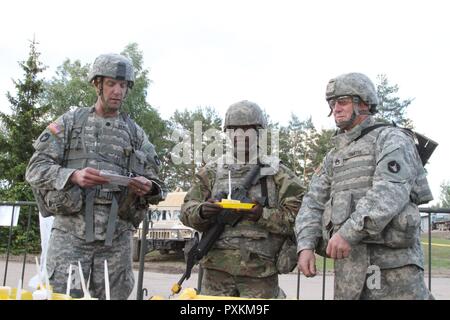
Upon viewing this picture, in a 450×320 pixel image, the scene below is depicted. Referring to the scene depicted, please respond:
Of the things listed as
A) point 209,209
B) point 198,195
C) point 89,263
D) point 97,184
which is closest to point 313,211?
point 209,209

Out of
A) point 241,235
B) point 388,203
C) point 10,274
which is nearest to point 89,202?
point 241,235

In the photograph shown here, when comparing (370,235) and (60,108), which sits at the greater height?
(60,108)

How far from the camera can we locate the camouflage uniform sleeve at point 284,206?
11.6 feet

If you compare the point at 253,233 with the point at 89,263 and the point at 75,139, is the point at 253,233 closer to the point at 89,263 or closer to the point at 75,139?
the point at 89,263

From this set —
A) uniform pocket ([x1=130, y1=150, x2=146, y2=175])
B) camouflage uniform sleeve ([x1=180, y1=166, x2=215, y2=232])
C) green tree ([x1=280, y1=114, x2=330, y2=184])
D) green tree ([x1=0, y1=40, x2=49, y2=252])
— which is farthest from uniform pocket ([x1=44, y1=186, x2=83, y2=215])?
green tree ([x1=280, y1=114, x2=330, y2=184])

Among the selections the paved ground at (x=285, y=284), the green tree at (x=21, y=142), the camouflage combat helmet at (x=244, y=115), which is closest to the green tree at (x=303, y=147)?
the green tree at (x=21, y=142)

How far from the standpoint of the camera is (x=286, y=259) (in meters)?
3.58

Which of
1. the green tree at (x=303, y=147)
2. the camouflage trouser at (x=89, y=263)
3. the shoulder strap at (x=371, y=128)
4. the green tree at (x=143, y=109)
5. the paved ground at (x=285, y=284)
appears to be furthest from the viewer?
the green tree at (x=303, y=147)

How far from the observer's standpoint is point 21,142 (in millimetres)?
19672

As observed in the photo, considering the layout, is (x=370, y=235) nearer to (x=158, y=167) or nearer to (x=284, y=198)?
(x=284, y=198)

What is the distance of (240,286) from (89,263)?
112 cm

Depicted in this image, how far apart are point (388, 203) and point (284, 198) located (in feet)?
3.49

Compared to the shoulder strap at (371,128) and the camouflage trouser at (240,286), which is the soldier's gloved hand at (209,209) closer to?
the camouflage trouser at (240,286)

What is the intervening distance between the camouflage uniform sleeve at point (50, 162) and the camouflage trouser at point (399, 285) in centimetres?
218
